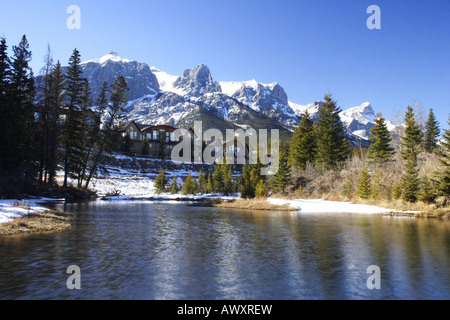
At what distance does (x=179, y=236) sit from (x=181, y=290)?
28.1ft

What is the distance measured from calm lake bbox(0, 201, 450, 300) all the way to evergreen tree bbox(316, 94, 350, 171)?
3571cm

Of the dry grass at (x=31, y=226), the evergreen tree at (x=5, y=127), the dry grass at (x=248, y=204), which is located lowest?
the dry grass at (x=248, y=204)

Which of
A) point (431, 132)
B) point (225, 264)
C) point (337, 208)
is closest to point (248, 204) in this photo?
point (337, 208)

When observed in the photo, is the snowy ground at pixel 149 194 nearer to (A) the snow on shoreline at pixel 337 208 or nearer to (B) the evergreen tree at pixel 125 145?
(A) the snow on shoreline at pixel 337 208

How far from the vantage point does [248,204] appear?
40.6 m

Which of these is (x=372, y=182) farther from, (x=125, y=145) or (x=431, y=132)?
(x=125, y=145)

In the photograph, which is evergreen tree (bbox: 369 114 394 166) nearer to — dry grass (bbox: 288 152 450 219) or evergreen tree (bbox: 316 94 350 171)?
dry grass (bbox: 288 152 450 219)

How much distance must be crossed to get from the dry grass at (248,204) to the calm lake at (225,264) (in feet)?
62.7

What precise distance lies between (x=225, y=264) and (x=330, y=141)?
4657 cm

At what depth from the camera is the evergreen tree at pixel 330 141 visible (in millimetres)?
52156

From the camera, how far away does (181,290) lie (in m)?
7.94

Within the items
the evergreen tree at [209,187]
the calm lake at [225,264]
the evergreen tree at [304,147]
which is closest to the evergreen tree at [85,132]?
the evergreen tree at [209,187]

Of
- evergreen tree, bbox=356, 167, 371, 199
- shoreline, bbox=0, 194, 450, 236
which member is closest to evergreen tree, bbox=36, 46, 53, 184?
shoreline, bbox=0, 194, 450, 236
